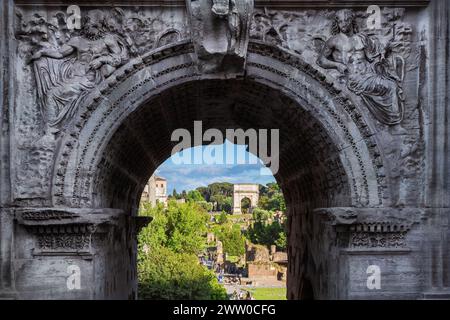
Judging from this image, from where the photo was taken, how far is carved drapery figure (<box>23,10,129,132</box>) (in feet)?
24.8

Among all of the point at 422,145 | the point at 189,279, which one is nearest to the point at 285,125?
the point at 422,145

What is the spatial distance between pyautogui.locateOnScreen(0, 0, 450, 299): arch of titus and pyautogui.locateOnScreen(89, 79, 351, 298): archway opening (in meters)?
0.13

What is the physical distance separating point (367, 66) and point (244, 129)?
3.36m

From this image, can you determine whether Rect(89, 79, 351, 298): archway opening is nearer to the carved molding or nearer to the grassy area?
the carved molding

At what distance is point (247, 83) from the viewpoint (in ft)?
26.0

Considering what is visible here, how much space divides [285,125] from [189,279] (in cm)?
1632

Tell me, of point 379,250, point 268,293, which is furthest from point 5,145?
point 268,293

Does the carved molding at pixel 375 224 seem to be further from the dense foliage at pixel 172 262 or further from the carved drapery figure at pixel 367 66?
the dense foliage at pixel 172 262

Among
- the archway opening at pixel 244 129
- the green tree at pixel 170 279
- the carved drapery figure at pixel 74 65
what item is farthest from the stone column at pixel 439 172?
the green tree at pixel 170 279

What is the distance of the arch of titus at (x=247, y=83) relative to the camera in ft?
24.5

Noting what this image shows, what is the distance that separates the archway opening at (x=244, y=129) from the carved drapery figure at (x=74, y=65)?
26.1 inches

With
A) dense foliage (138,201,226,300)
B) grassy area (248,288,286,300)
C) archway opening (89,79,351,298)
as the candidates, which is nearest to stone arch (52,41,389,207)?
archway opening (89,79,351,298)
